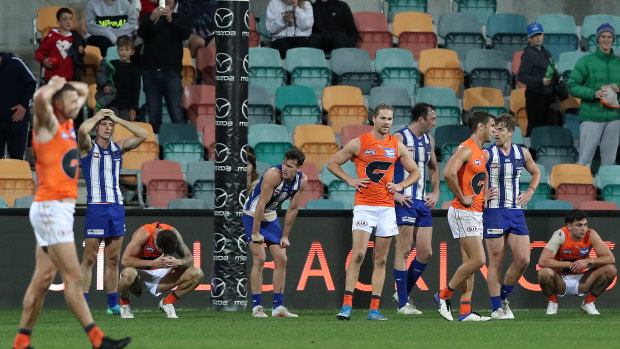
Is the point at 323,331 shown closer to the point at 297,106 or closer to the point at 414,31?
the point at 297,106

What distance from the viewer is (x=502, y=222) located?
508 inches

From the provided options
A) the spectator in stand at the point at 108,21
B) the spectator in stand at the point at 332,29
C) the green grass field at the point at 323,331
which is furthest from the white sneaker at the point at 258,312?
the spectator in stand at the point at 332,29

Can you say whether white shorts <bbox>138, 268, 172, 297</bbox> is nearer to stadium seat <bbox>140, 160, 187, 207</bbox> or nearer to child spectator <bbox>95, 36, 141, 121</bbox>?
stadium seat <bbox>140, 160, 187, 207</bbox>

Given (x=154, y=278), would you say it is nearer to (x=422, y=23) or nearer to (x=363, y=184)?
(x=363, y=184)

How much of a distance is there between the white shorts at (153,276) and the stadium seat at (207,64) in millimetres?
5638

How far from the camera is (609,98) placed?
1677 cm

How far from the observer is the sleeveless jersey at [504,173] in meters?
13.0

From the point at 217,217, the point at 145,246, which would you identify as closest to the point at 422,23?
the point at 217,217

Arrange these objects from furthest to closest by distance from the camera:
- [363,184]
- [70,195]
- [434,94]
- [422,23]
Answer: [422,23] < [434,94] < [363,184] < [70,195]

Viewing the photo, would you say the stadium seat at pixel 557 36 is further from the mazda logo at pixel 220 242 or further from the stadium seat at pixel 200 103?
the mazda logo at pixel 220 242

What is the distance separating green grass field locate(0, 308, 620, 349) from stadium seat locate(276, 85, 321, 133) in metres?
4.75

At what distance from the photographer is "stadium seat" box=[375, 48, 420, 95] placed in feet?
60.9

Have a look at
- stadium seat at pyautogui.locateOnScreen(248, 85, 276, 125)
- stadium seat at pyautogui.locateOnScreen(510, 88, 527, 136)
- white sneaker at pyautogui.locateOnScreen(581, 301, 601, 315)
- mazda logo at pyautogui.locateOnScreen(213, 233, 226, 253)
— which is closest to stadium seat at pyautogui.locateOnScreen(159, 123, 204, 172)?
Answer: stadium seat at pyautogui.locateOnScreen(248, 85, 276, 125)

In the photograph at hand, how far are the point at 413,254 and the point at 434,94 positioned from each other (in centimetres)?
408
